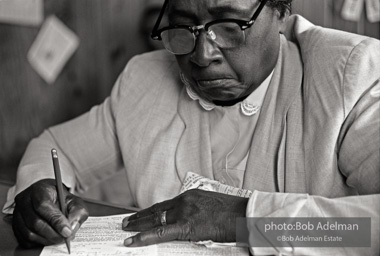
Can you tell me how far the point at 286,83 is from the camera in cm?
173

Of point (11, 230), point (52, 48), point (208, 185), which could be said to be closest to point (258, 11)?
point (208, 185)

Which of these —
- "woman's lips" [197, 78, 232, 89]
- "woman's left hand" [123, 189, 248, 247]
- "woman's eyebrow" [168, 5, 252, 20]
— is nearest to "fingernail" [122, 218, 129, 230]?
"woman's left hand" [123, 189, 248, 247]

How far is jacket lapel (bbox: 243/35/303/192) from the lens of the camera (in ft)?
5.49

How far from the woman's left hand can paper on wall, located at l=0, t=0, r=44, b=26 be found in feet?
3.71

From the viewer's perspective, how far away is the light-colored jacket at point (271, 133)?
1535mm

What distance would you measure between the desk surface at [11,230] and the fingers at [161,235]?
230mm

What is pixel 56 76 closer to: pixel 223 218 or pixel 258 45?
pixel 258 45

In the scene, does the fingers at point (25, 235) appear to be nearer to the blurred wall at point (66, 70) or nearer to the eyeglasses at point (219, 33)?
the eyeglasses at point (219, 33)

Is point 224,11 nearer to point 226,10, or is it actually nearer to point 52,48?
point 226,10

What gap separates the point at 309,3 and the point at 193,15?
2.13 ft

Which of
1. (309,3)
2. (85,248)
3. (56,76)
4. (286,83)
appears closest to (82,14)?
(56,76)

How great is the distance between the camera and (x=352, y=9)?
2133 mm

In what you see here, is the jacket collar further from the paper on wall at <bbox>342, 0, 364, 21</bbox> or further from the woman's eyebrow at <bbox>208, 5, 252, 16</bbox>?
the paper on wall at <bbox>342, 0, 364, 21</bbox>

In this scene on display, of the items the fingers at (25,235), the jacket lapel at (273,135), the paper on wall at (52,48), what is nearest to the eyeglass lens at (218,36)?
the jacket lapel at (273,135)
